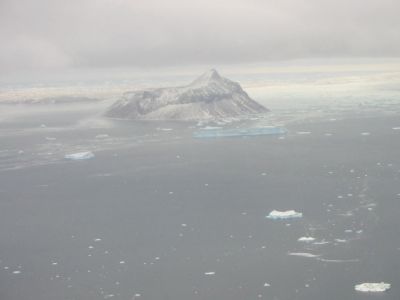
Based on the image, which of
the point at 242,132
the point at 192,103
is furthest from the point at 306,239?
the point at 192,103

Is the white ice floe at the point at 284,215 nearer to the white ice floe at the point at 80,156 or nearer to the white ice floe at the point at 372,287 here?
the white ice floe at the point at 372,287

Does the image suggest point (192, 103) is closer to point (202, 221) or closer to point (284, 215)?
point (202, 221)

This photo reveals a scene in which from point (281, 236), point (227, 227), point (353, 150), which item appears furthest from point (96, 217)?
Answer: point (353, 150)

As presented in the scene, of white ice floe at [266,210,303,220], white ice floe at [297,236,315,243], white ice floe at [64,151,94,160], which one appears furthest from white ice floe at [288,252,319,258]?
white ice floe at [64,151,94,160]

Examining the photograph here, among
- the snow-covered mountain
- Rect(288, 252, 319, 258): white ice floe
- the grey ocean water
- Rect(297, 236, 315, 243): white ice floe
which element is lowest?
the grey ocean water

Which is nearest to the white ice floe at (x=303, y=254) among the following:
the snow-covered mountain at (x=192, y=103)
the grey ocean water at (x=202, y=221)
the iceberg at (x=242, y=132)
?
the grey ocean water at (x=202, y=221)

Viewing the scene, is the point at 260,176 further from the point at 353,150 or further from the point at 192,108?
the point at 192,108

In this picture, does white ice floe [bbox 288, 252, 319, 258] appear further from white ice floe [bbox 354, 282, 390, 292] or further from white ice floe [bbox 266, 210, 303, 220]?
white ice floe [bbox 266, 210, 303, 220]
